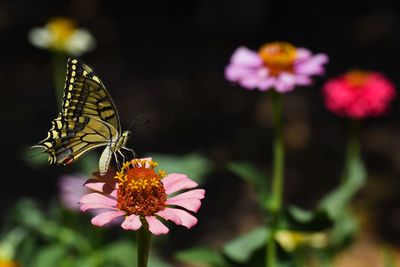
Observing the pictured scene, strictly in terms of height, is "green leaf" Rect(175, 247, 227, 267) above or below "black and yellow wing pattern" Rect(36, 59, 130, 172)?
below

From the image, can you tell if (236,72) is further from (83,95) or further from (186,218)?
(186,218)

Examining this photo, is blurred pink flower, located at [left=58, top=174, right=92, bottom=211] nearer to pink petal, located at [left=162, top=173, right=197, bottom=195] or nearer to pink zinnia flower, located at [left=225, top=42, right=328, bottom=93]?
pink zinnia flower, located at [left=225, top=42, right=328, bottom=93]

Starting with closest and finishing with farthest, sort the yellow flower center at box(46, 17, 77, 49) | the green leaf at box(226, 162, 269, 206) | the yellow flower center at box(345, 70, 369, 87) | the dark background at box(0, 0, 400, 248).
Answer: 1. the green leaf at box(226, 162, 269, 206)
2. the yellow flower center at box(345, 70, 369, 87)
3. the yellow flower center at box(46, 17, 77, 49)
4. the dark background at box(0, 0, 400, 248)

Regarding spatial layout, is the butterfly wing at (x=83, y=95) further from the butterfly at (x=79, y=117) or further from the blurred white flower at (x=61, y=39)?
the blurred white flower at (x=61, y=39)

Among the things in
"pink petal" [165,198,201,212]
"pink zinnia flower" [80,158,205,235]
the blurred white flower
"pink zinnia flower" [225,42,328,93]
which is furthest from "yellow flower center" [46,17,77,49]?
"pink petal" [165,198,201,212]

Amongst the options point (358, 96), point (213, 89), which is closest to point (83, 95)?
point (358, 96)

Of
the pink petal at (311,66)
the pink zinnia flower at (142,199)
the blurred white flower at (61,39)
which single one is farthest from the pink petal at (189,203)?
the blurred white flower at (61,39)

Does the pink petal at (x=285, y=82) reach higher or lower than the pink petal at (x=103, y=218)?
higher
